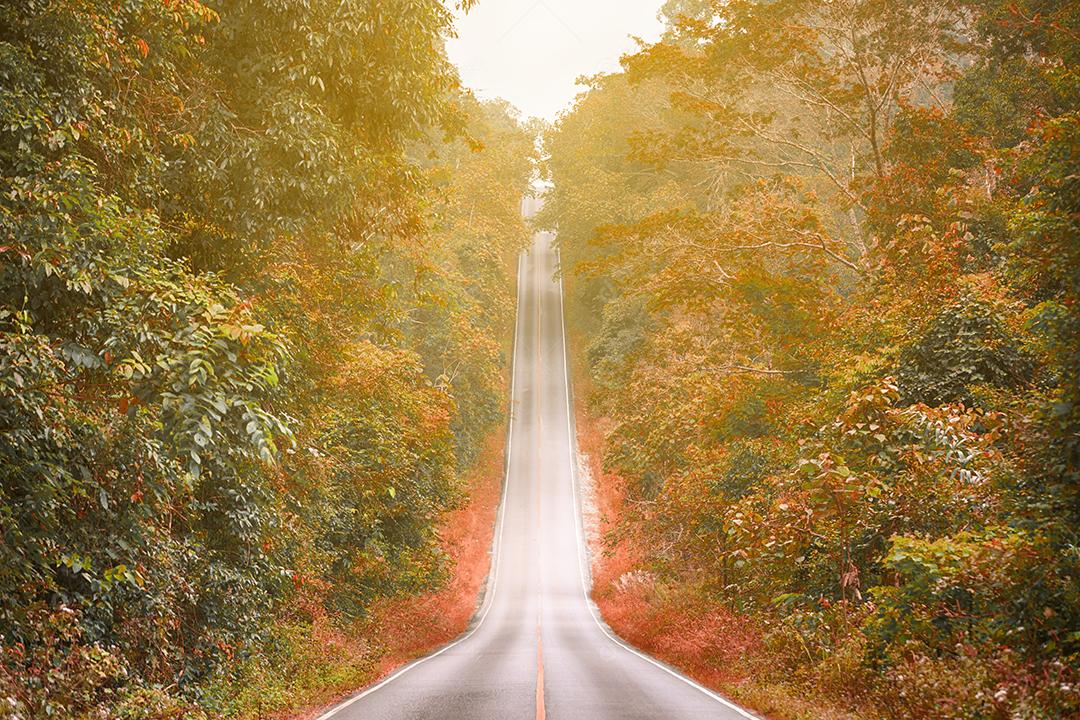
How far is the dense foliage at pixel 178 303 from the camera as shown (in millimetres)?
7164

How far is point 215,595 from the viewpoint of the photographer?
11.9 m

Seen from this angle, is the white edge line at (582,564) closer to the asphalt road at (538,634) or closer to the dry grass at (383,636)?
the asphalt road at (538,634)

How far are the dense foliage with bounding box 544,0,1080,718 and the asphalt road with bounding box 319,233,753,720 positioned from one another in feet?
8.70

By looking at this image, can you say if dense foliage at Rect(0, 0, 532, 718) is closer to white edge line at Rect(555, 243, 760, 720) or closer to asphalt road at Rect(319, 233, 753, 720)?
asphalt road at Rect(319, 233, 753, 720)

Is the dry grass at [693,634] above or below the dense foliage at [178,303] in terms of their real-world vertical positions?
below

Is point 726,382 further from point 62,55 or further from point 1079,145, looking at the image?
point 62,55

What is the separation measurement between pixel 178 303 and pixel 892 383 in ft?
33.5

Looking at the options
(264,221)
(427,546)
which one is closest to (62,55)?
(264,221)

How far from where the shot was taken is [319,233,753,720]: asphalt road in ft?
37.9

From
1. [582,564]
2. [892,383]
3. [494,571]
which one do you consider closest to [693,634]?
[892,383]

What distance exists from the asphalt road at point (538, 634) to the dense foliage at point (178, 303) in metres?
3.14

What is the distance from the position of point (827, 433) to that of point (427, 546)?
1637 centimetres

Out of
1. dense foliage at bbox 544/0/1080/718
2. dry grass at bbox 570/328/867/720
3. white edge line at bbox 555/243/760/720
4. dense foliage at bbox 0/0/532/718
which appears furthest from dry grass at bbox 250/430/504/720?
dense foliage at bbox 544/0/1080/718

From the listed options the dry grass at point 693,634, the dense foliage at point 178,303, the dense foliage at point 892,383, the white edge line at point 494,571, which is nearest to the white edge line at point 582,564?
the dry grass at point 693,634
